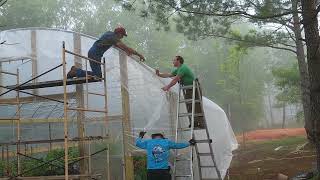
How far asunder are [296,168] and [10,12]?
21411 mm

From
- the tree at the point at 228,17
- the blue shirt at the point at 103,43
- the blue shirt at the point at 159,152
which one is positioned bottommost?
the blue shirt at the point at 159,152

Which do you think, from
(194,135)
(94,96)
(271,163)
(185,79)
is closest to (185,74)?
(185,79)

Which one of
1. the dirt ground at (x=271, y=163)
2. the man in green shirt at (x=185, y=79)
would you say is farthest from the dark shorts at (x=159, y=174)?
the dirt ground at (x=271, y=163)

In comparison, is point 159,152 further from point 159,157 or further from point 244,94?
point 244,94

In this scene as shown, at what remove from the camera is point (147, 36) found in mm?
39250

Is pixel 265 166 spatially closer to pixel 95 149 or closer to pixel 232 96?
pixel 95 149

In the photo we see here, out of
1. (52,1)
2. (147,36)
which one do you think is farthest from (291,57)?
(52,1)

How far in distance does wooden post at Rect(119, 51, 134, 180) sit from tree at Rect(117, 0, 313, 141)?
1224 millimetres

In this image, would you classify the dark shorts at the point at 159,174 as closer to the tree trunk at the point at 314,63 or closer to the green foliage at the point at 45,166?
the green foliage at the point at 45,166

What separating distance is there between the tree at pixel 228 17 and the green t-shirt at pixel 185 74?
1.09m

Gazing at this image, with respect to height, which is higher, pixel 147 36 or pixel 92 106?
pixel 147 36

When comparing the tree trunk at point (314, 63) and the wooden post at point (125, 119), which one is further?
the wooden post at point (125, 119)

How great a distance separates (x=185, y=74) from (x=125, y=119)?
1.76m

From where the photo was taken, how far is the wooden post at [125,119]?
28.2ft
